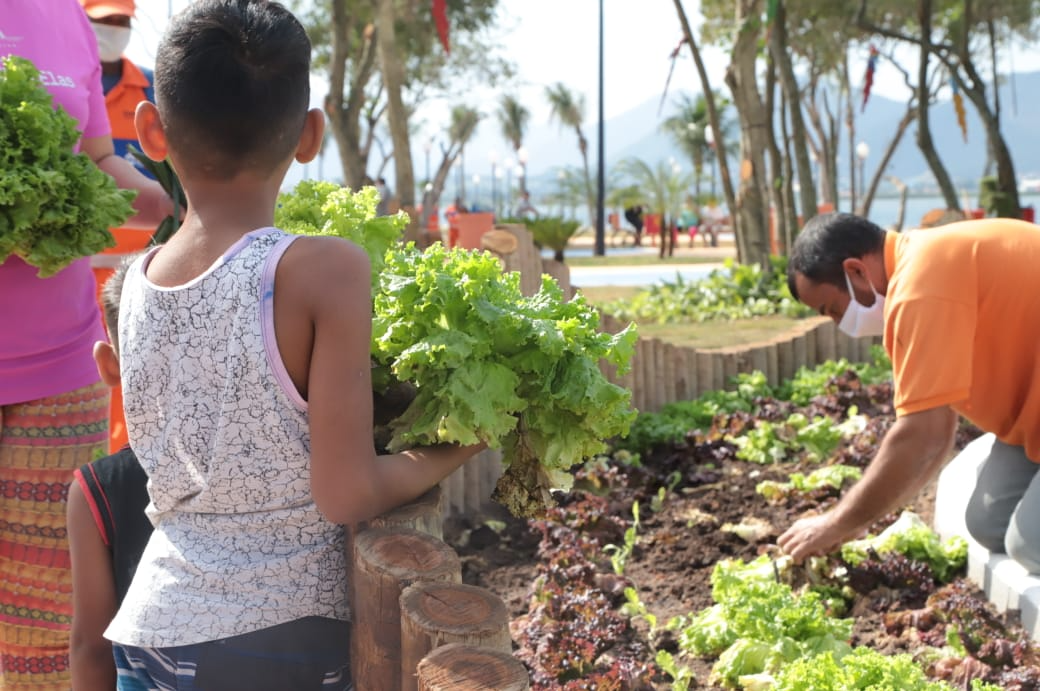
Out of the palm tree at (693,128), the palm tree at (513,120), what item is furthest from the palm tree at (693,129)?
the palm tree at (513,120)

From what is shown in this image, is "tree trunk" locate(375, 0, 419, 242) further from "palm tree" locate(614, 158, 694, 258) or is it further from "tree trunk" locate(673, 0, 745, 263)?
"palm tree" locate(614, 158, 694, 258)

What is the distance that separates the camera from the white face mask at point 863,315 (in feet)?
12.9

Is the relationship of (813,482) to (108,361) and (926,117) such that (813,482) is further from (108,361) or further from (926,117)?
(926,117)

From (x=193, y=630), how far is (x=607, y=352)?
90 cm

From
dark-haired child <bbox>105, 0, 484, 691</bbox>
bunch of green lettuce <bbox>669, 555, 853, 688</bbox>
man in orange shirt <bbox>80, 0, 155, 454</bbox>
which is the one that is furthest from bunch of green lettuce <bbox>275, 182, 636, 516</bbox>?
man in orange shirt <bbox>80, 0, 155, 454</bbox>

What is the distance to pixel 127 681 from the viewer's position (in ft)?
6.23

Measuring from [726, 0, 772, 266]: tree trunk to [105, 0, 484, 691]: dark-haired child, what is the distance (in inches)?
441

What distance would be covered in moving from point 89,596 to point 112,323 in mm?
591

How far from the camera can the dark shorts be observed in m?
1.79

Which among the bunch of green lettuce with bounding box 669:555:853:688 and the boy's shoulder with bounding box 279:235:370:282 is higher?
the boy's shoulder with bounding box 279:235:370:282

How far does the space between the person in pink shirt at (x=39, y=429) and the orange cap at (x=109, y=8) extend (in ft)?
5.70

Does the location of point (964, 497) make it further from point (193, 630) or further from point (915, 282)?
point (193, 630)

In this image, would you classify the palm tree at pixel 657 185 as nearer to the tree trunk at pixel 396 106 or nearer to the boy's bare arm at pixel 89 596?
the tree trunk at pixel 396 106

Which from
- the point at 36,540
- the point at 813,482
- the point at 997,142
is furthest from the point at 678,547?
the point at 997,142
